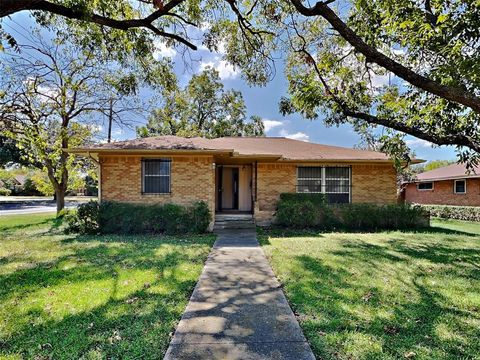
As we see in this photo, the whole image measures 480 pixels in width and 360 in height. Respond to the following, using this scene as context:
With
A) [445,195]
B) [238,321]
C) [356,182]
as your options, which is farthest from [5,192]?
[445,195]

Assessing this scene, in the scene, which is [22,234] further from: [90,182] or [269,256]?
[90,182]

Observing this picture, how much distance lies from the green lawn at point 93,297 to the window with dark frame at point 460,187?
20.4 metres

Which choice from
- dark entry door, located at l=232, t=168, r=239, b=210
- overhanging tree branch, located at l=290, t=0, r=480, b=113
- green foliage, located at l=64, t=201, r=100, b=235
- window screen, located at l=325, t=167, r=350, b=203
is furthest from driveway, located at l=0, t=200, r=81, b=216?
overhanging tree branch, located at l=290, t=0, r=480, b=113

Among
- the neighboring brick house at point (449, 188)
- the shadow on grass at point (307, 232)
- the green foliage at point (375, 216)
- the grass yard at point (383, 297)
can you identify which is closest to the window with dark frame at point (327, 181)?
the green foliage at point (375, 216)

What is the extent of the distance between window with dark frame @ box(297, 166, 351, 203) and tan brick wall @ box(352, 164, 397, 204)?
1.26ft

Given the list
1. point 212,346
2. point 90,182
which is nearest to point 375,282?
point 212,346

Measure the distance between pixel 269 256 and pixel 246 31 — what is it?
7.32 metres

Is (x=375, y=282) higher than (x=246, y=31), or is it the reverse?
(x=246, y=31)

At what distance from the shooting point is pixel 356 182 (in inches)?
534

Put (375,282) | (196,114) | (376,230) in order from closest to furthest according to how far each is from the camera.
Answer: (375,282)
(376,230)
(196,114)

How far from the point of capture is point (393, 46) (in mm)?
9039

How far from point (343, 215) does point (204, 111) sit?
20348 millimetres

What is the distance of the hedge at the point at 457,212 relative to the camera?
17.6 metres

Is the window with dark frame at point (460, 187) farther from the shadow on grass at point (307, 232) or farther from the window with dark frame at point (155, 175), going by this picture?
the window with dark frame at point (155, 175)
